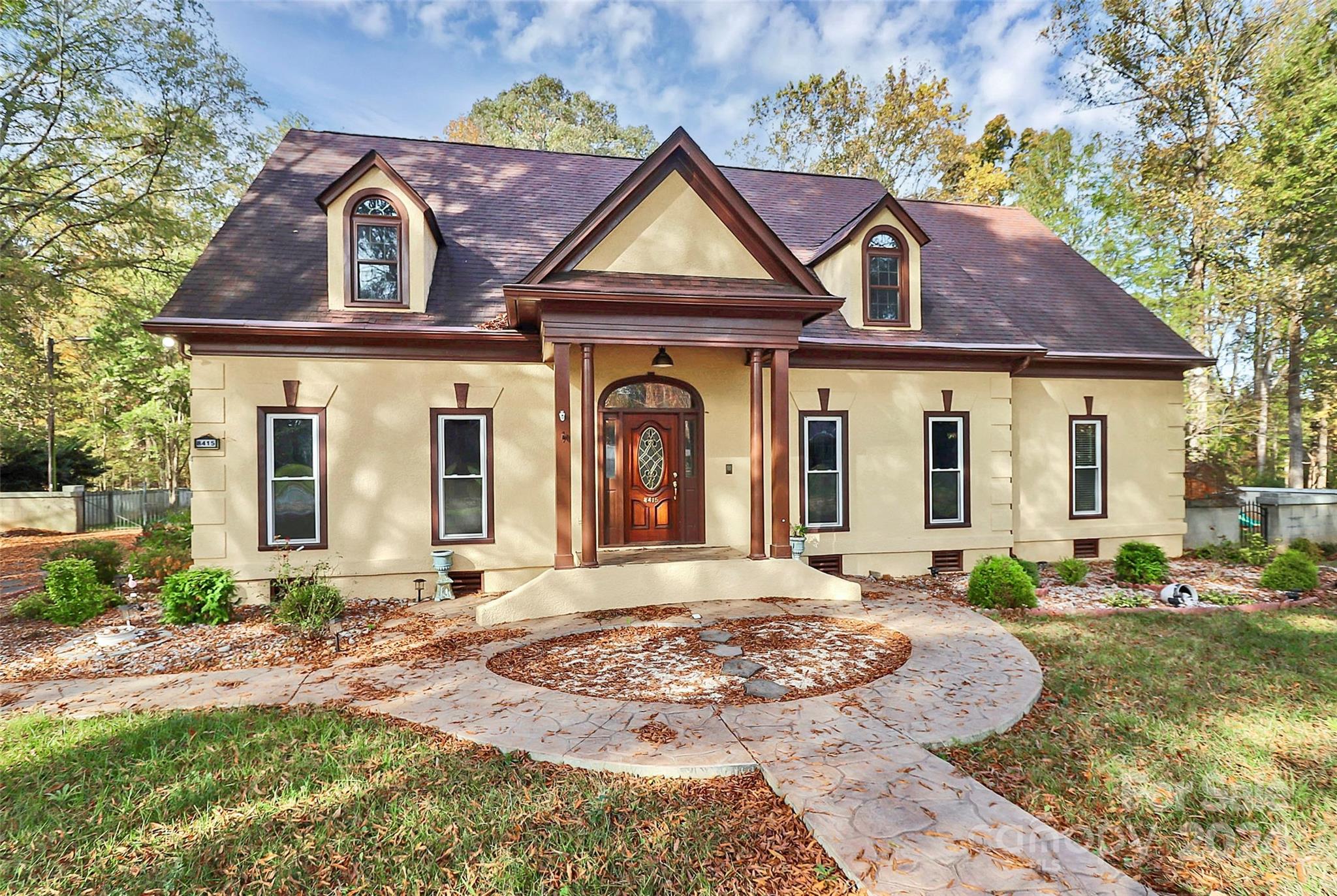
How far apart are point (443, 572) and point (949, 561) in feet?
28.1

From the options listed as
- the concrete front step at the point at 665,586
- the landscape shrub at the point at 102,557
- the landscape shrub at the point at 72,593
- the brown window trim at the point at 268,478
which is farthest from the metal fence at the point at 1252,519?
the landscape shrub at the point at 102,557

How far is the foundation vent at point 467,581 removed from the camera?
898 centimetres

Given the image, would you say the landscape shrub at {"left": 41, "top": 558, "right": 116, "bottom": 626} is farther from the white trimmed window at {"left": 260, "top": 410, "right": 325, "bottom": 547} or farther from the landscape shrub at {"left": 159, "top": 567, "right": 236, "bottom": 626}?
the white trimmed window at {"left": 260, "top": 410, "right": 325, "bottom": 547}

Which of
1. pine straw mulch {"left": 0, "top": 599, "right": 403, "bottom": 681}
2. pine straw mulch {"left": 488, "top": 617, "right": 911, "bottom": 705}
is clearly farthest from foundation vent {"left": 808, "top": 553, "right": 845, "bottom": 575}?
pine straw mulch {"left": 0, "top": 599, "right": 403, "bottom": 681}

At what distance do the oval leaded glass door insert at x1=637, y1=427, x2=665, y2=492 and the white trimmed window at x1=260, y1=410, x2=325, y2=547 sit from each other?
187 inches

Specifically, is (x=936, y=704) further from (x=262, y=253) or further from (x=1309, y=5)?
(x=1309, y=5)

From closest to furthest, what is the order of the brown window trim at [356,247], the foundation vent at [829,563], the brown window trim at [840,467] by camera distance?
the brown window trim at [356,247]
the brown window trim at [840,467]
the foundation vent at [829,563]

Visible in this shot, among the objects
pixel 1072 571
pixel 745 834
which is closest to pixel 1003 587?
pixel 1072 571

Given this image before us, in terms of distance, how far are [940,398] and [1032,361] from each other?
1.92m

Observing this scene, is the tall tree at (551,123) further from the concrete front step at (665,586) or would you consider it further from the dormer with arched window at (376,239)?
the concrete front step at (665,586)

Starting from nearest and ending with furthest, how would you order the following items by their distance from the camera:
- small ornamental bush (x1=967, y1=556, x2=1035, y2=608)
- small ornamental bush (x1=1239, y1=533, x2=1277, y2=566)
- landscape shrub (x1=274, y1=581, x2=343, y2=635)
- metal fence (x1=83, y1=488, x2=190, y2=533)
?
landscape shrub (x1=274, y1=581, x2=343, y2=635) → small ornamental bush (x1=967, y1=556, x2=1035, y2=608) → small ornamental bush (x1=1239, y1=533, x2=1277, y2=566) → metal fence (x1=83, y1=488, x2=190, y2=533)

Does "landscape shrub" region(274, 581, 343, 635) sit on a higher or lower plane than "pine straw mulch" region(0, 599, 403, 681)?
higher

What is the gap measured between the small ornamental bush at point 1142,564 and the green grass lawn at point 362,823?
896 cm

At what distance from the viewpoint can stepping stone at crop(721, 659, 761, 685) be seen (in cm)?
557
